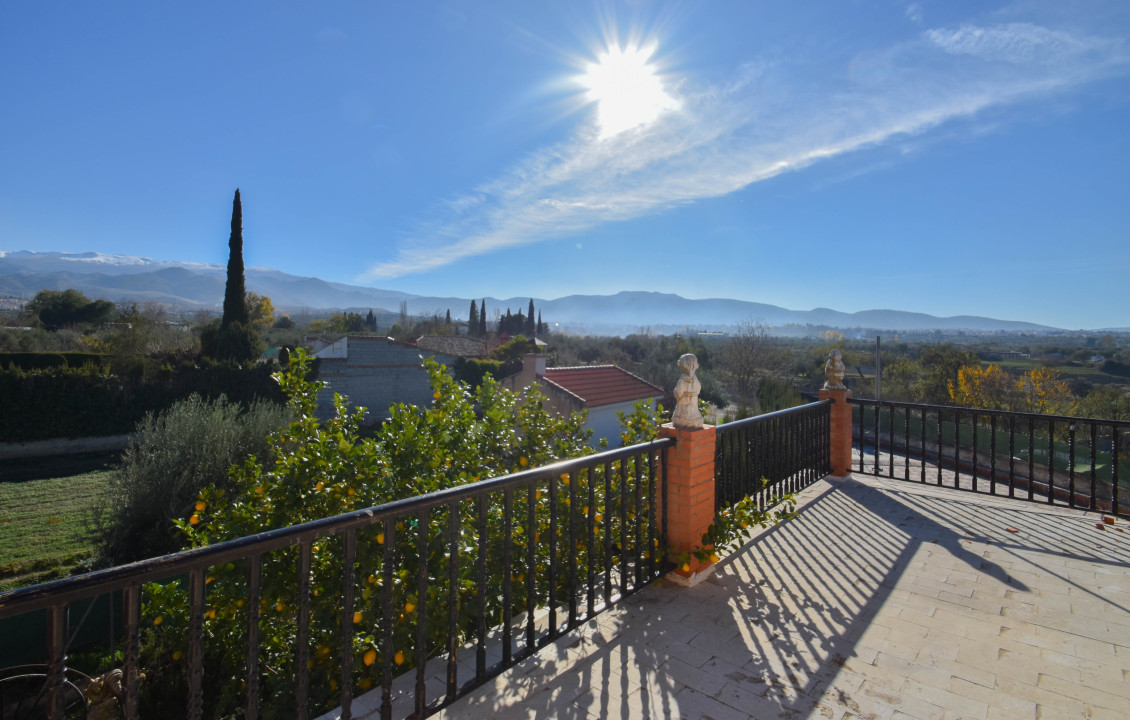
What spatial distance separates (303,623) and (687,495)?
2002 mm

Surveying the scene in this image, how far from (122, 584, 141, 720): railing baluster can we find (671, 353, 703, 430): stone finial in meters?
2.33

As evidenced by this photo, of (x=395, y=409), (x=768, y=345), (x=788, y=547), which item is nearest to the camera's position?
(x=395, y=409)

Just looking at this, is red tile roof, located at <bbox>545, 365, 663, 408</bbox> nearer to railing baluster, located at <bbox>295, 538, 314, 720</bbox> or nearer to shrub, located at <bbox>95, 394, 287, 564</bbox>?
shrub, located at <bbox>95, 394, 287, 564</bbox>

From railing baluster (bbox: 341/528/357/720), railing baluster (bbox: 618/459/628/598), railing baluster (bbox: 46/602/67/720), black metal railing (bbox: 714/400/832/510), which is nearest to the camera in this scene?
railing baluster (bbox: 46/602/67/720)

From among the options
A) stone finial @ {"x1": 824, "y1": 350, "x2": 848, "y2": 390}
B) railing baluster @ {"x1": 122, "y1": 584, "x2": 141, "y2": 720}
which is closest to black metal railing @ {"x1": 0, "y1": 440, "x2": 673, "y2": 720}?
railing baluster @ {"x1": 122, "y1": 584, "x2": 141, "y2": 720}

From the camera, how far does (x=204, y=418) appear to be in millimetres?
7367

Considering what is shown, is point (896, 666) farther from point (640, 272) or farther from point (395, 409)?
point (640, 272)

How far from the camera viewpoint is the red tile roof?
12.3 meters

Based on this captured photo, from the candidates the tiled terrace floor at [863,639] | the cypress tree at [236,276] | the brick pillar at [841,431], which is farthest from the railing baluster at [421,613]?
the cypress tree at [236,276]

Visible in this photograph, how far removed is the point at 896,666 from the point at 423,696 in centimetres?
190

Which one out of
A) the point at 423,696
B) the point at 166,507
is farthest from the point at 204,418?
the point at 423,696

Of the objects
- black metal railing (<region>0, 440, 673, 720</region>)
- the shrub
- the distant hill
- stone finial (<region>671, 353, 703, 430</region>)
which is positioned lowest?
the shrub

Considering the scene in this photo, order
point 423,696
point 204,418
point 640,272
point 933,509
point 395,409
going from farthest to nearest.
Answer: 1. point 640,272
2. point 204,418
3. point 933,509
4. point 395,409
5. point 423,696

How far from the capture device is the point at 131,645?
0.97 meters
